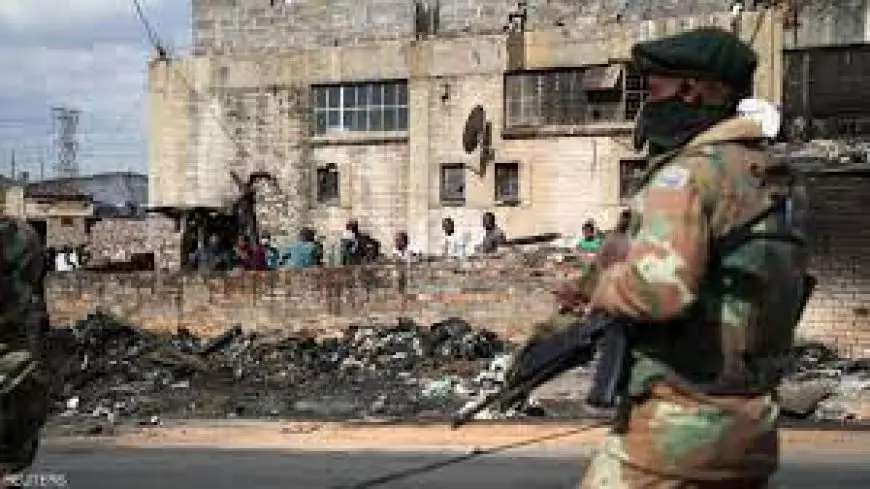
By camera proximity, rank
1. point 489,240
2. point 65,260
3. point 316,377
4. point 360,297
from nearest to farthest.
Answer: point 316,377 → point 360,297 → point 489,240 → point 65,260

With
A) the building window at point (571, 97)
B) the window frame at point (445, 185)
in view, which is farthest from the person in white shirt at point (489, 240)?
the window frame at point (445, 185)

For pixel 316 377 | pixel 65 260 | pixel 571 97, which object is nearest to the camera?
pixel 316 377

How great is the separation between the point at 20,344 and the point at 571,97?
2376 cm

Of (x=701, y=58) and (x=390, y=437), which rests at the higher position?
(x=701, y=58)

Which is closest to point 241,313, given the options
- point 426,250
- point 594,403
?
point 426,250

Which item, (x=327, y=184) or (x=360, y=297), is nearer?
(x=360, y=297)

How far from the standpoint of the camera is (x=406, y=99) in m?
31.7

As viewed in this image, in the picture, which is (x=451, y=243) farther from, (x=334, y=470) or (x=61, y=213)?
(x=61, y=213)

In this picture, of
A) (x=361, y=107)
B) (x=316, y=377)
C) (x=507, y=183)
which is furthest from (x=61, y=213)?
(x=316, y=377)

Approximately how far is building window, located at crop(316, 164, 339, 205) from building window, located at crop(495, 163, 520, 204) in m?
4.27

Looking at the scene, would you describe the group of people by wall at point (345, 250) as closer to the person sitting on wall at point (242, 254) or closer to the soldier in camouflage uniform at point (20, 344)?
the person sitting on wall at point (242, 254)

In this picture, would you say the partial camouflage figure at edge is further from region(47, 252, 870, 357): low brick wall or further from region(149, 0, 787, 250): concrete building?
region(149, 0, 787, 250): concrete building

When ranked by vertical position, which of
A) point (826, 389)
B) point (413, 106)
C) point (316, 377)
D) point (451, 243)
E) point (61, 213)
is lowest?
point (316, 377)

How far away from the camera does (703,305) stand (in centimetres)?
353
